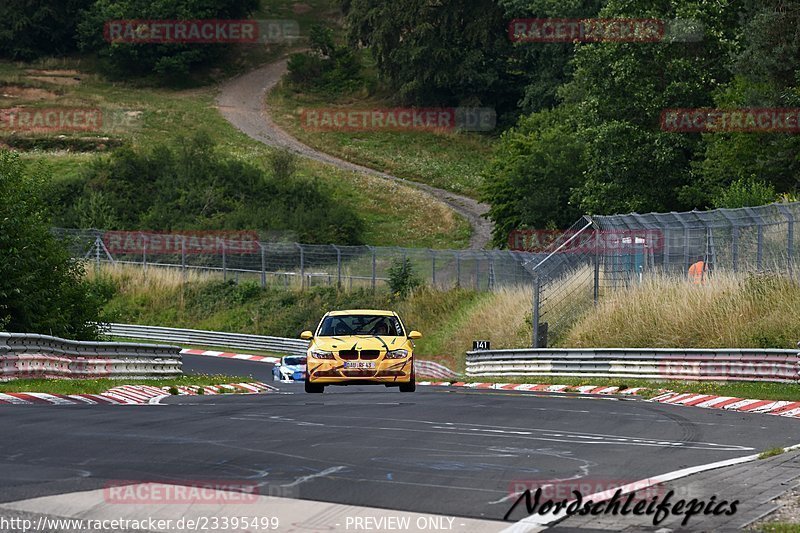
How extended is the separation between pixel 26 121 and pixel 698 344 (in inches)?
3038

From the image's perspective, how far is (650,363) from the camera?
88.0 feet

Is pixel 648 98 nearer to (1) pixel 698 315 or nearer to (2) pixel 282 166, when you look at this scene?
(1) pixel 698 315

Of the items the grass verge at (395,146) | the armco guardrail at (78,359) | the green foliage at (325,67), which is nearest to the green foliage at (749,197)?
the armco guardrail at (78,359)

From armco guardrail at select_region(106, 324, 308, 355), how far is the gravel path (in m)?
22.0

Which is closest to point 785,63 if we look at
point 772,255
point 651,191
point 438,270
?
point 651,191

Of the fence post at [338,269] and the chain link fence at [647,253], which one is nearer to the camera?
the chain link fence at [647,253]

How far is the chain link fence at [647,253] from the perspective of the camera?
27828 millimetres

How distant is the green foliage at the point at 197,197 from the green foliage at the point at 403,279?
2114cm

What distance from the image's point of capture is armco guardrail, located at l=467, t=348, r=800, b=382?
77.3 feet

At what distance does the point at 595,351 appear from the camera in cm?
2823

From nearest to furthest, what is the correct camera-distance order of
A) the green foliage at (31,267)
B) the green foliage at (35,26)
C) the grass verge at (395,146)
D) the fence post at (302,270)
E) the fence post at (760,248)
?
1. the green foliage at (31,267)
2. the fence post at (760,248)
3. the fence post at (302,270)
4. the grass verge at (395,146)
5. the green foliage at (35,26)

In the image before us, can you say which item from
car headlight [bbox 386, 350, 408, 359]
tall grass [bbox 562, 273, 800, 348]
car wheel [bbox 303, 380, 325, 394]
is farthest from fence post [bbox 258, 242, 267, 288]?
car headlight [bbox 386, 350, 408, 359]

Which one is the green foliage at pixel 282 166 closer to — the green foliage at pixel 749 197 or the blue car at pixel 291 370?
the green foliage at pixel 749 197

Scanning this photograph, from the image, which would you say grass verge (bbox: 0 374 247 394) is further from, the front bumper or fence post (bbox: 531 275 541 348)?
fence post (bbox: 531 275 541 348)
